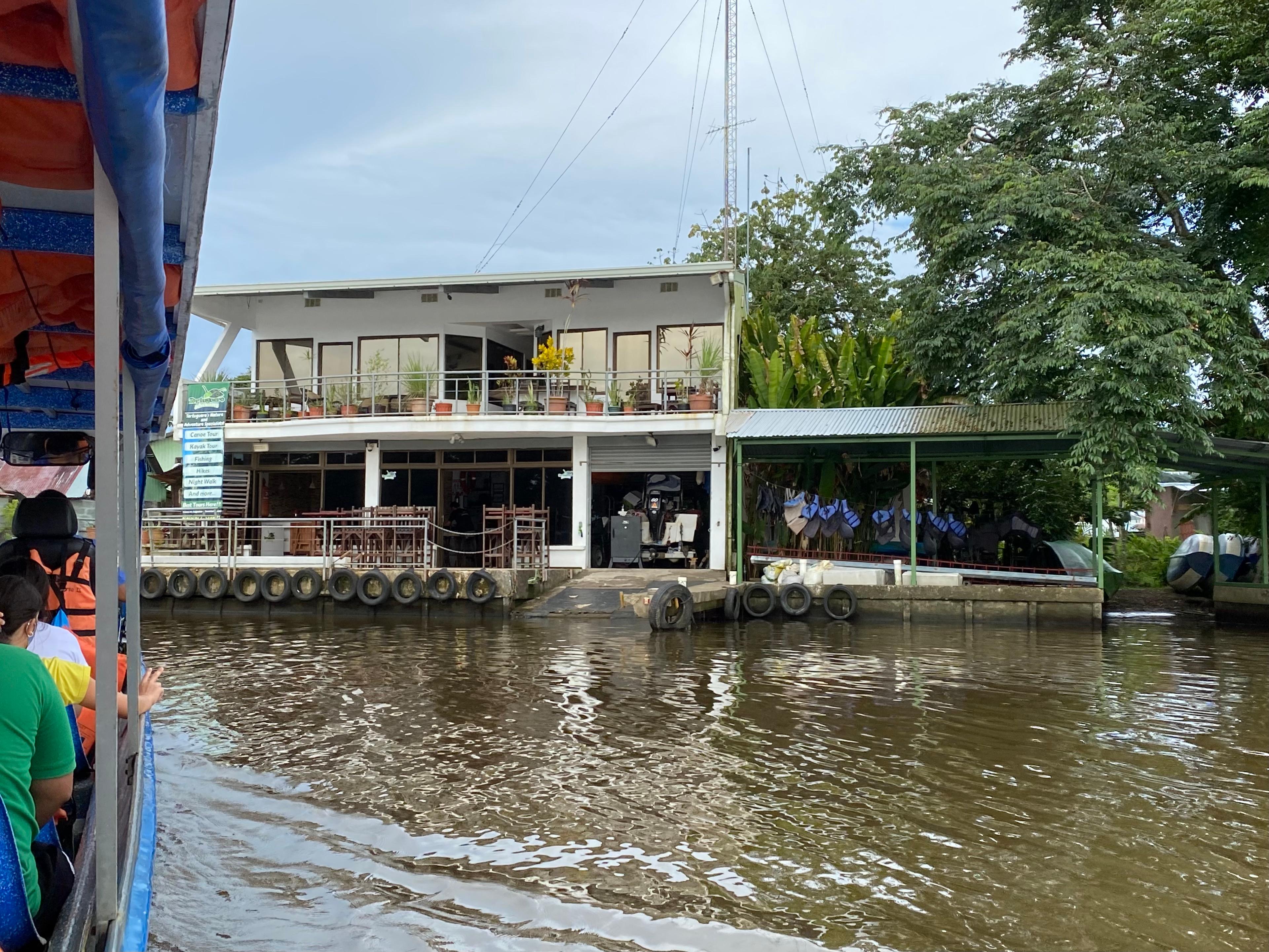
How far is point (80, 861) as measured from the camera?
10.9 feet

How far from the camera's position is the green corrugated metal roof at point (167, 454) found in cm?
2295

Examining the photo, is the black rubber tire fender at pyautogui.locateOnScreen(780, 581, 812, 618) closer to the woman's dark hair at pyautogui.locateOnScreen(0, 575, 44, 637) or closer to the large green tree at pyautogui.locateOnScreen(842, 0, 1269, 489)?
the large green tree at pyautogui.locateOnScreen(842, 0, 1269, 489)

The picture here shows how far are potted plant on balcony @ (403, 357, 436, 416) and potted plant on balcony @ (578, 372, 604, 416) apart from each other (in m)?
3.04

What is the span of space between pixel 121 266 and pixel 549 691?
7.99 meters

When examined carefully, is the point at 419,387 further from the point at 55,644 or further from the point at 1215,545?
the point at 55,644

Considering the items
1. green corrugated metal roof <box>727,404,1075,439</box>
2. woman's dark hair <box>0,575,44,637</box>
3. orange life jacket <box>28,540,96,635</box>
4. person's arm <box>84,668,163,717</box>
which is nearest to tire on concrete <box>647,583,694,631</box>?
green corrugated metal roof <box>727,404,1075,439</box>

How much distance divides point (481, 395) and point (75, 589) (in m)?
16.6

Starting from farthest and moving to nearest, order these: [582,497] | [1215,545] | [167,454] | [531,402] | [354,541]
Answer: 1. [167,454]
2. [582,497]
3. [531,402]
4. [1215,545]
5. [354,541]

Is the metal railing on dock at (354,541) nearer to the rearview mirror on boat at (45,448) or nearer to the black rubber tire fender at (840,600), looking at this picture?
the black rubber tire fender at (840,600)

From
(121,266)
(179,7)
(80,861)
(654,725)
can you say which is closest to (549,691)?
(654,725)

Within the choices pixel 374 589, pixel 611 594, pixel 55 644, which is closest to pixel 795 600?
pixel 611 594

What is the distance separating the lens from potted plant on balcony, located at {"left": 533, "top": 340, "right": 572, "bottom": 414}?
20.9 m

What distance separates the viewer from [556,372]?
829 inches

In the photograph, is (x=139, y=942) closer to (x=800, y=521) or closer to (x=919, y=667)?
(x=919, y=667)
